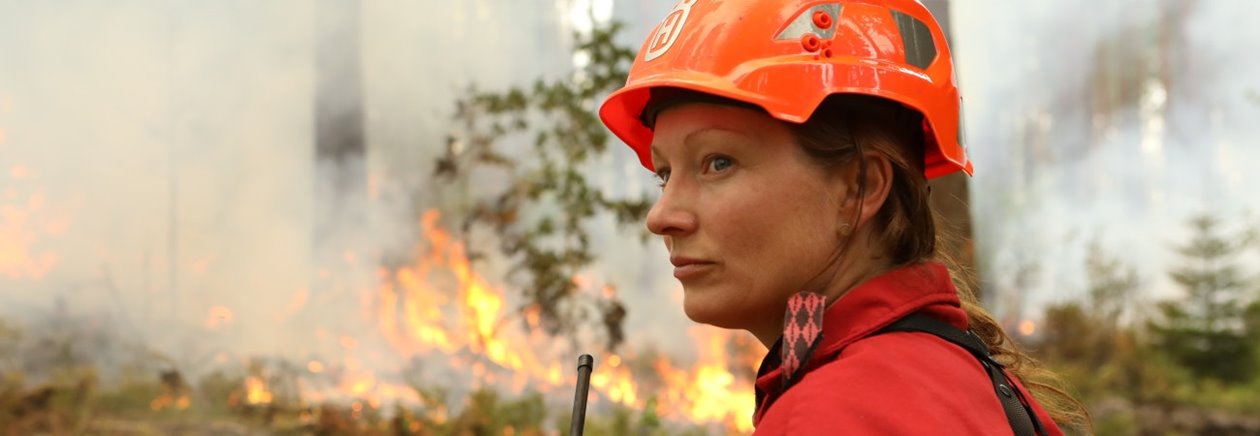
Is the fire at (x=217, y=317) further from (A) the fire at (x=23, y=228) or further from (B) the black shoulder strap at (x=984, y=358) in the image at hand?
(B) the black shoulder strap at (x=984, y=358)

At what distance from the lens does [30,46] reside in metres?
4.59

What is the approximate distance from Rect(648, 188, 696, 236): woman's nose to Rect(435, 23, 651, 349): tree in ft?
14.8

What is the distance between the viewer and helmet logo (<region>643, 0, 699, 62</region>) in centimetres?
161

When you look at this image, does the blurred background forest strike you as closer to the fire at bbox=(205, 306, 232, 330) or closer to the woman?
the fire at bbox=(205, 306, 232, 330)

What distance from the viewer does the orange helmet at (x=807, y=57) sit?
1.48m

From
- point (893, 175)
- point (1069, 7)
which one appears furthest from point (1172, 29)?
point (893, 175)

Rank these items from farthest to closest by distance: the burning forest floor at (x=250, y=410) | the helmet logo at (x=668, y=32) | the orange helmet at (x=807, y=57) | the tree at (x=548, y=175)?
the tree at (x=548, y=175) < the burning forest floor at (x=250, y=410) < the helmet logo at (x=668, y=32) < the orange helmet at (x=807, y=57)

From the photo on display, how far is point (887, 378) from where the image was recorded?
1.23m

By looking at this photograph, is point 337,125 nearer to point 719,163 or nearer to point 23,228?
point 23,228

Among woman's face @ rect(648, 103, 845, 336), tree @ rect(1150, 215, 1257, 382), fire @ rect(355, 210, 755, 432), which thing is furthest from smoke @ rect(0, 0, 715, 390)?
tree @ rect(1150, 215, 1257, 382)

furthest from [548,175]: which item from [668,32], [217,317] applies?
[668,32]

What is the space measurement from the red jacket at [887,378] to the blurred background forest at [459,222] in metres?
2.05

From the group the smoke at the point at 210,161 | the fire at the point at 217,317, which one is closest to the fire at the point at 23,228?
the smoke at the point at 210,161

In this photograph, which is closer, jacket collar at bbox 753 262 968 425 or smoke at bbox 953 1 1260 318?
jacket collar at bbox 753 262 968 425
